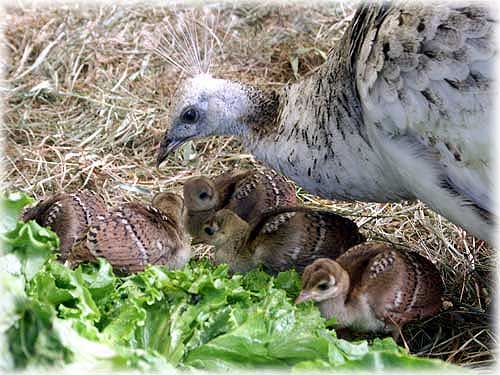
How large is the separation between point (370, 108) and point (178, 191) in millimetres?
1573

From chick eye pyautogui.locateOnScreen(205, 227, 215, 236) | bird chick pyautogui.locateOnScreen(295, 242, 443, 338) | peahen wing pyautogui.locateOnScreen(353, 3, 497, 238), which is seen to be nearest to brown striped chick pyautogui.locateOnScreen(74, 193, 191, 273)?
chick eye pyautogui.locateOnScreen(205, 227, 215, 236)

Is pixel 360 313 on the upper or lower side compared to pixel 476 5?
lower

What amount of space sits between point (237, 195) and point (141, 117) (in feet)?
4.44

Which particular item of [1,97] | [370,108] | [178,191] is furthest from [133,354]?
[1,97]

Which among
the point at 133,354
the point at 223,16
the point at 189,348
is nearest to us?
the point at 133,354

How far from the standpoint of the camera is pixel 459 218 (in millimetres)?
3332

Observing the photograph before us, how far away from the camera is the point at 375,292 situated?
3.29m

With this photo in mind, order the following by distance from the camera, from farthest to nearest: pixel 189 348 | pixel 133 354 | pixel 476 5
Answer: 1. pixel 476 5
2. pixel 189 348
3. pixel 133 354

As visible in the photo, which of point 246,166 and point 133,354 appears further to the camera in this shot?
point 246,166

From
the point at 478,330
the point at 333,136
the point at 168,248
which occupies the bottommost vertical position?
the point at 478,330

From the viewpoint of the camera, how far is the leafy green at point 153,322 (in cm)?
241

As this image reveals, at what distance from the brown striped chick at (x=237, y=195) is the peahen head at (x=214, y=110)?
0.72ft

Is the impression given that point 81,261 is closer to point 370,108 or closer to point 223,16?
point 370,108

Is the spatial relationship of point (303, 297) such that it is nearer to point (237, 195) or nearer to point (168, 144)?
point (237, 195)
